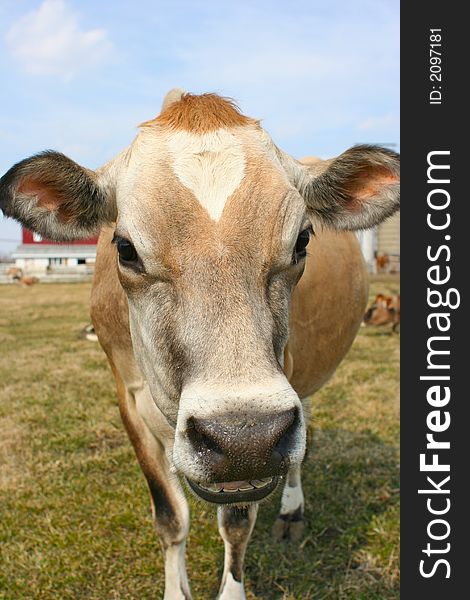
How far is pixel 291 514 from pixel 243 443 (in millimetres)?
2692

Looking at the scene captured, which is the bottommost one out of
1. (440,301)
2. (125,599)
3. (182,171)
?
(125,599)

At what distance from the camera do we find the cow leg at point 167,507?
3492 millimetres

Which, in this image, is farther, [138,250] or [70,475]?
[70,475]

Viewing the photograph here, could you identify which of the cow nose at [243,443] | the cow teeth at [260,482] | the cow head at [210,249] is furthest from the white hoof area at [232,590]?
the cow nose at [243,443]

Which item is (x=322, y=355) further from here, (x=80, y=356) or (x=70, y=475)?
(x=80, y=356)

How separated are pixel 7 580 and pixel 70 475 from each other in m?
1.46

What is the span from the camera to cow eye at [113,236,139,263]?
239cm

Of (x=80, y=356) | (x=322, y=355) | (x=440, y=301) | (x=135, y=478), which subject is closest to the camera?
(x=440, y=301)

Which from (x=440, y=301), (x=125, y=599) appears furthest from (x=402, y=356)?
(x=125, y=599)

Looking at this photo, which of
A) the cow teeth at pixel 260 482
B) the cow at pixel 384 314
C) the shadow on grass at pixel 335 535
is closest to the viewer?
the cow teeth at pixel 260 482

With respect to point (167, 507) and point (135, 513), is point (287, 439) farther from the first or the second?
point (135, 513)

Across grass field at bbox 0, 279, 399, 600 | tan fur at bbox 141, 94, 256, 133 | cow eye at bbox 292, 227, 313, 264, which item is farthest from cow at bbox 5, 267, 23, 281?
cow eye at bbox 292, 227, 313, 264

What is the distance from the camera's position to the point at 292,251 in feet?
7.82

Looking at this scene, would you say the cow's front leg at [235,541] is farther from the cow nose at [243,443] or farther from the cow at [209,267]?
the cow nose at [243,443]
